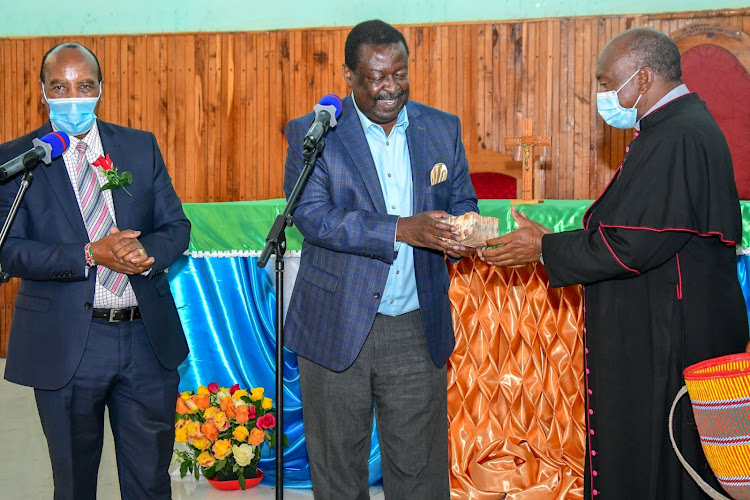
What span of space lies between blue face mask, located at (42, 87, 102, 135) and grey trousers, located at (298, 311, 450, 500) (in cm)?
113

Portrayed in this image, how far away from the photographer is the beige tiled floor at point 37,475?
160 inches

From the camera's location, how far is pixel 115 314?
8.91 ft

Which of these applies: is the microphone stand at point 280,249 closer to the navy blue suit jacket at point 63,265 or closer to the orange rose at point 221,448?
the navy blue suit jacket at point 63,265

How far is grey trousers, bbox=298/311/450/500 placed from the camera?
2.67 meters

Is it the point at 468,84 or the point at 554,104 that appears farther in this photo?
the point at 468,84

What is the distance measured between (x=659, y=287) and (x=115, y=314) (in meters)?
1.82

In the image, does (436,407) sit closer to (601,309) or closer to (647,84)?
(601,309)

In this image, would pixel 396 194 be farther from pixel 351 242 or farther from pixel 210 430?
pixel 210 430

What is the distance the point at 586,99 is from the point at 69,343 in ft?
20.6

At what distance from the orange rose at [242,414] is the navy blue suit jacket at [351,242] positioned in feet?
4.45

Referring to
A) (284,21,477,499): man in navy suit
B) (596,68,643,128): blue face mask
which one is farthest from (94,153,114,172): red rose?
(596,68,643,128): blue face mask

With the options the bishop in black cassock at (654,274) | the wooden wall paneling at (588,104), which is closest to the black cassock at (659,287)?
the bishop in black cassock at (654,274)

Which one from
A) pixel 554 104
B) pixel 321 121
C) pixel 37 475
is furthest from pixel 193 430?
pixel 554 104

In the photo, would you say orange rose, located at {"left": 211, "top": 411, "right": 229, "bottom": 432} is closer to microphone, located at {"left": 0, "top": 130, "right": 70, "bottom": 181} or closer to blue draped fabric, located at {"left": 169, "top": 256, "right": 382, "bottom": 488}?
blue draped fabric, located at {"left": 169, "top": 256, "right": 382, "bottom": 488}
